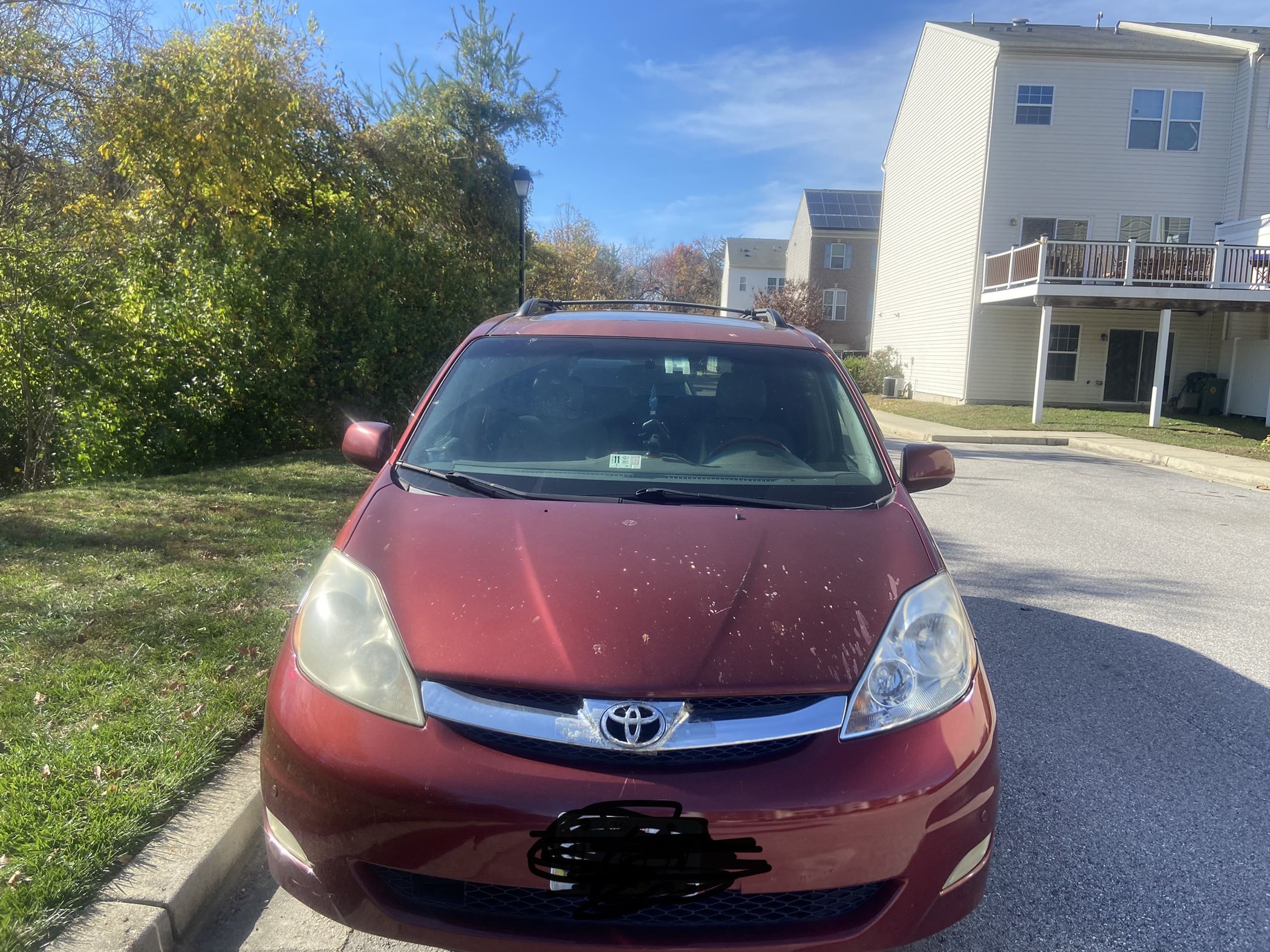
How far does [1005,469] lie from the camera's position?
508 inches

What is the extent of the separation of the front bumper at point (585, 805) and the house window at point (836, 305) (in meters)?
46.9

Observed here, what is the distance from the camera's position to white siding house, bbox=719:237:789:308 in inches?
2549

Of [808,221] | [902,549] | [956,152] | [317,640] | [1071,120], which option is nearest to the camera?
[317,640]

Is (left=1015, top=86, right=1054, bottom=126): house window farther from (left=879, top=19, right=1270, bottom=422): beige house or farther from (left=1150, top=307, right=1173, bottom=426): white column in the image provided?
(left=1150, top=307, right=1173, bottom=426): white column

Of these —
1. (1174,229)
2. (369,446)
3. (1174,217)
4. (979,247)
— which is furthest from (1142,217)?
(369,446)

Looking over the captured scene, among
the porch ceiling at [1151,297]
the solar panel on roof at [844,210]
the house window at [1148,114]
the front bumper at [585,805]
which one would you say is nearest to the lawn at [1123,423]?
the porch ceiling at [1151,297]

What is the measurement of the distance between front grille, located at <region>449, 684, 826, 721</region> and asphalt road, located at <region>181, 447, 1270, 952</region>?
1.06 meters

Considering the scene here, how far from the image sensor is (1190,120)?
918 inches

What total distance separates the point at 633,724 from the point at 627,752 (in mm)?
61

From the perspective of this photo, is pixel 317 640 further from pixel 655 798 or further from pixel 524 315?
pixel 524 315

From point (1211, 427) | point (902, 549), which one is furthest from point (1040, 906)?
point (1211, 427)

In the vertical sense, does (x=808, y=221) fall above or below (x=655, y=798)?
above

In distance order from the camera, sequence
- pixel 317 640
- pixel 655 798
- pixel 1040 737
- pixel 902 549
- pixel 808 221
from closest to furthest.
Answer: pixel 655 798 < pixel 317 640 < pixel 902 549 < pixel 1040 737 < pixel 808 221

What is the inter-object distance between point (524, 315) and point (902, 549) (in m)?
2.24
